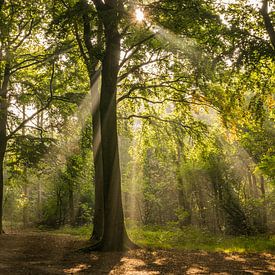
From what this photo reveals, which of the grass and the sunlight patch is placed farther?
the grass

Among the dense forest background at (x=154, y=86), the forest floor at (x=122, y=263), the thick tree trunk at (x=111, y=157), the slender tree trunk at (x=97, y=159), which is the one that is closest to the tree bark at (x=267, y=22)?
the dense forest background at (x=154, y=86)

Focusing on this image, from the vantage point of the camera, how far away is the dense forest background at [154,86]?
10.2 meters

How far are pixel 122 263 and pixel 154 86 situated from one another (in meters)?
7.91

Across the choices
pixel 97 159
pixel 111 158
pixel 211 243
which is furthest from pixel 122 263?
pixel 211 243

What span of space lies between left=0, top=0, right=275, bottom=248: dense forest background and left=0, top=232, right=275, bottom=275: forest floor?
451cm

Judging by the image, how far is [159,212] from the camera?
37812mm

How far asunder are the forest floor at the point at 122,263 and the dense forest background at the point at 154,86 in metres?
4.51

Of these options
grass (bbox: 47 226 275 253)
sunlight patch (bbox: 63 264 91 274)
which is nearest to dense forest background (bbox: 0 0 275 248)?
grass (bbox: 47 226 275 253)

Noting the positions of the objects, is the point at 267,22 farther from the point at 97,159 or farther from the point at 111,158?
the point at 97,159

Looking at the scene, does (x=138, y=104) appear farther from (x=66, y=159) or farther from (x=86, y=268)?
(x=86, y=268)

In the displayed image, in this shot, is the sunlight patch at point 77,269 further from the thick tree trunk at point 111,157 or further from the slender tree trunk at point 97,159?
the slender tree trunk at point 97,159

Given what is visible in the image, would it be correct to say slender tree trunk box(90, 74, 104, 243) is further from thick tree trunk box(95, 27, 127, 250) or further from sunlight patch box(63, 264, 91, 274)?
sunlight patch box(63, 264, 91, 274)

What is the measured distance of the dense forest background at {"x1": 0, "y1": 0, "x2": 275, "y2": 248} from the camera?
10.2 meters

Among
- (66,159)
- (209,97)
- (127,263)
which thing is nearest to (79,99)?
(66,159)
